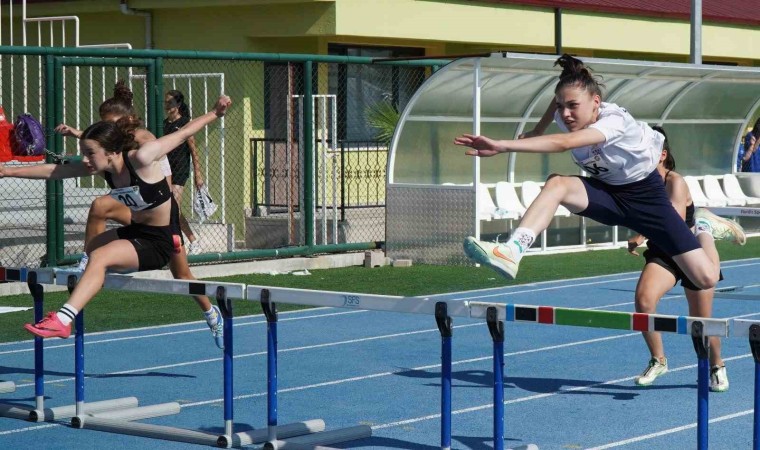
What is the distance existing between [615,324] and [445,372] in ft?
3.22

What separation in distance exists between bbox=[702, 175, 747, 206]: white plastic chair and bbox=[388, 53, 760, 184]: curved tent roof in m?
0.44

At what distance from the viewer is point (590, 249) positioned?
66.0 ft

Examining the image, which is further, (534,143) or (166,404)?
(166,404)

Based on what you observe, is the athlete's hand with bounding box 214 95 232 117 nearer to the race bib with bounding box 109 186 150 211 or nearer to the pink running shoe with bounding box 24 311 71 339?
the race bib with bounding box 109 186 150 211

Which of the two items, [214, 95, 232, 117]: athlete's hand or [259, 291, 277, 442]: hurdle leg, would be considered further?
[214, 95, 232, 117]: athlete's hand

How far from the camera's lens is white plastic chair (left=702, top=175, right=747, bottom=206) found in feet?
71.8

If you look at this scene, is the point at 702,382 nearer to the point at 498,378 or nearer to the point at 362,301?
the point at 498,378

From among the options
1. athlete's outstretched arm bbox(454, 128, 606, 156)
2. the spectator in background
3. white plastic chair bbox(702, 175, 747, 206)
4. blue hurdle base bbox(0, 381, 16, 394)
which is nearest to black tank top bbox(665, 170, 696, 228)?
athlete's outstretched arm bbox(454, 128, 606, 156)

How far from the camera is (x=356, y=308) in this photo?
23.0 ft

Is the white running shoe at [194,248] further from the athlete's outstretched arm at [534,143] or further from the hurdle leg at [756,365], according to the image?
the hurdle leg at [756,365]

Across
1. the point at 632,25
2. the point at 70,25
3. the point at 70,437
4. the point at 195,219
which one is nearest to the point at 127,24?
the point at 70,25

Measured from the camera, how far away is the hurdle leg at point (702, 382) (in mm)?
6031

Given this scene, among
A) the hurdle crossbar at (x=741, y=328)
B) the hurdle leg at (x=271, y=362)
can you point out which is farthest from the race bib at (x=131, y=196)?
the hurdle crossbar at (x=741, y=328)

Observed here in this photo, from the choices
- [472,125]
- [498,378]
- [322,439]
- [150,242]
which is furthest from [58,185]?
[498,378]
